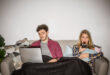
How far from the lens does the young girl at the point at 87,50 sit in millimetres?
1795

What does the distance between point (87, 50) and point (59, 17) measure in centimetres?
97

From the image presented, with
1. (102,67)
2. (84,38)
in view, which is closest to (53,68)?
(102,67)

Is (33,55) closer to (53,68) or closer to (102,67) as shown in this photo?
(53,68)

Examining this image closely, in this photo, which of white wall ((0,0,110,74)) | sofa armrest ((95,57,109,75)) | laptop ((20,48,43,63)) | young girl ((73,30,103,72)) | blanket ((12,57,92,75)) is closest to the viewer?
blanket ((12,57,92,75))

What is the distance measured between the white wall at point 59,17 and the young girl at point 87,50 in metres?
0.53

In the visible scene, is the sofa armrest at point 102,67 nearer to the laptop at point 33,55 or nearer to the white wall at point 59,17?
the laptop at point 33,55

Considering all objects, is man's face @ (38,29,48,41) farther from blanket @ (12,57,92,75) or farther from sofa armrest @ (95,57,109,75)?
sofa armrest @ (95,57,109,75)

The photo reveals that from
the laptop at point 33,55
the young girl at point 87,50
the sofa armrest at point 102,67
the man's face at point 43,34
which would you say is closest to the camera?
the laptop at point 33,55

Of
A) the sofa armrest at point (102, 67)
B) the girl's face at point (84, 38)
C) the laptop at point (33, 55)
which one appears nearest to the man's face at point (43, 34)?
the laptop at point (33, 55)

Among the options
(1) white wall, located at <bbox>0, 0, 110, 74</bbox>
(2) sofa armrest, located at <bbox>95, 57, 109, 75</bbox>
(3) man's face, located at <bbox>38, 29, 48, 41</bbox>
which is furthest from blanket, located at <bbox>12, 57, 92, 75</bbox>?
(1) white wall, located at <bbox>0, 0, 110, 74</bbox>

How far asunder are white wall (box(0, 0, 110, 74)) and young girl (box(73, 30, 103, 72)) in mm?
535

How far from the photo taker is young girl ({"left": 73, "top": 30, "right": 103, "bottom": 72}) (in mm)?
1795

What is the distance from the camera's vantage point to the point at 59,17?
8.11 ft

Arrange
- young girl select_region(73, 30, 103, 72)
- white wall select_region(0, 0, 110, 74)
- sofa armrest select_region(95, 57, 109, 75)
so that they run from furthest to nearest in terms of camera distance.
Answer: white wall select_region(0, 0, 110, 74) < young girl select_region(73, 30, 103, 72) < sofa armrest select_region(95, 57, 109, 75)
